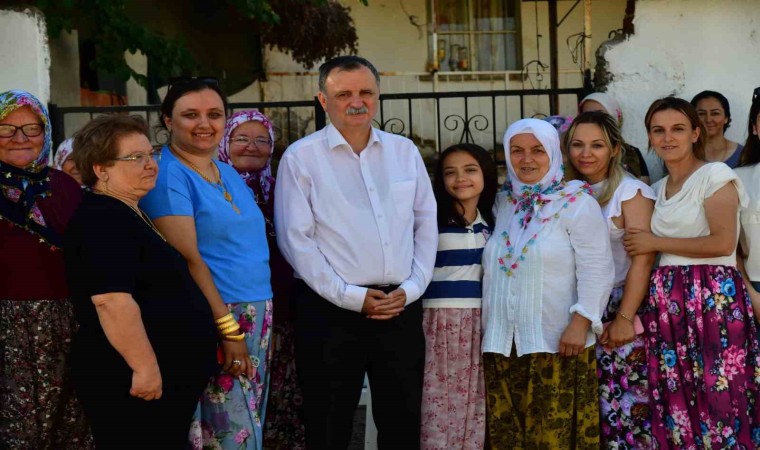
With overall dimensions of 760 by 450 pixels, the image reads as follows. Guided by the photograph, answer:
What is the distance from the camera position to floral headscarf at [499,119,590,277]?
3570mm

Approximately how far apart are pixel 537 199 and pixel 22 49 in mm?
3339

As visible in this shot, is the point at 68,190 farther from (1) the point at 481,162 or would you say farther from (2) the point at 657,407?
(2) the point at 657,407

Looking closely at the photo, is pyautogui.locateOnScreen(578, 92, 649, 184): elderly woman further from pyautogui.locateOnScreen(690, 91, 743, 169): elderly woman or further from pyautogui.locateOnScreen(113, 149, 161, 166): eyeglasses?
pyautogui.locateOnScreen(113, 149, 161, 166): eyeglasses

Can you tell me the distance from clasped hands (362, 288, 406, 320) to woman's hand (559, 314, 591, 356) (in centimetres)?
75

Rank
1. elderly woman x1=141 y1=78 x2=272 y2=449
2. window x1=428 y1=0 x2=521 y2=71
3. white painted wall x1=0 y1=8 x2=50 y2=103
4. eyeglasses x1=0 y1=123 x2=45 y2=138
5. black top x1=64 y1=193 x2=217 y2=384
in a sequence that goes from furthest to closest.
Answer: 1. window x1=428 y1=0 x2=521 y2=71
2. white painted wall x1=0 y1=8 x2=50 y2=103
3. eyeglasses x1=0 y1=123 x2=45 y2=138
4. elderly woman x1=141 y1=78 x2=272 y2=449
5. black top x1=64 y1=193 x2=217 y2=384

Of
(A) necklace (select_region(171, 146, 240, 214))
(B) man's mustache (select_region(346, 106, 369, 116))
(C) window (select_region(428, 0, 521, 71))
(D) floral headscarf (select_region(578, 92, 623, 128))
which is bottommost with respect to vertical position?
(A) necklace (select_region(171, 146, 240, 214))

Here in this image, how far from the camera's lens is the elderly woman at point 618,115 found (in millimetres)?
4520

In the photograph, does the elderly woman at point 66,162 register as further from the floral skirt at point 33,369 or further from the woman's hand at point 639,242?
the woman's hand at point 639,242

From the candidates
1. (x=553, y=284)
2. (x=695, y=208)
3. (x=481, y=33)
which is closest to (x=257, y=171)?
(x=553, y=284)

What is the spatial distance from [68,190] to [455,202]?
1.68 m

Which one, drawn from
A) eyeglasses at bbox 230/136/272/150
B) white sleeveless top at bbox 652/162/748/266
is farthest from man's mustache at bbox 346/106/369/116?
white sleeveless top at bbox 652/162/748/266

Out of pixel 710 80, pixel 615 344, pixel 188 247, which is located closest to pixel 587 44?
pixel 710 80

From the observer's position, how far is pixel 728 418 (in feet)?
11.3

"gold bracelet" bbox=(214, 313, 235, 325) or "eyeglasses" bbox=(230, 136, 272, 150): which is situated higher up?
"eyeglasses" bbox=(230, 136, 272, 150)
